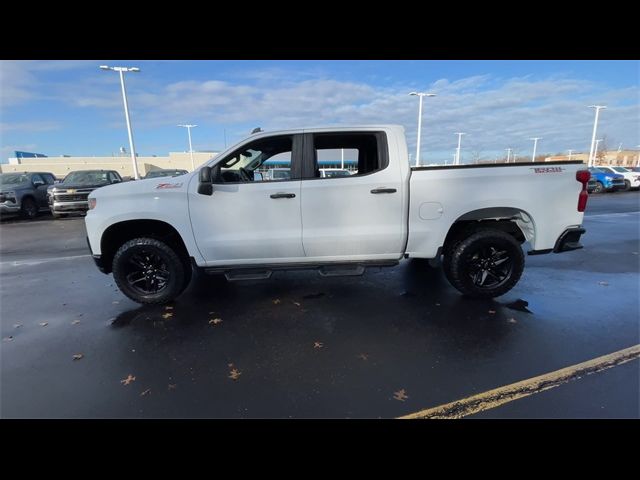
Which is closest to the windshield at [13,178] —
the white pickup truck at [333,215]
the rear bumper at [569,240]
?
the white pickup truck at [333,215]

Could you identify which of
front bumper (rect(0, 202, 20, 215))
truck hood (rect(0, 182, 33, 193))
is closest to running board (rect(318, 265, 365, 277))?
front bumper (rect(0, 202, 20, 215))

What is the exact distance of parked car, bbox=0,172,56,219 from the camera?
12.5m

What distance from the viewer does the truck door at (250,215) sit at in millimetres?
3949

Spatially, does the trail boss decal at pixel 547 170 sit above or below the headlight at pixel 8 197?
above

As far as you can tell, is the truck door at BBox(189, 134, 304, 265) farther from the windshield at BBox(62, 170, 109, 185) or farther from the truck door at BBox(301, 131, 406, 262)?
the windshield at BBox(62, 170, 109, 185)

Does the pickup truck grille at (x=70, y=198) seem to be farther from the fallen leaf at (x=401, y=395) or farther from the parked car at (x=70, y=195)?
the fallen leaf at (x=401, y=395)

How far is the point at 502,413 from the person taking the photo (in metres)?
2.34

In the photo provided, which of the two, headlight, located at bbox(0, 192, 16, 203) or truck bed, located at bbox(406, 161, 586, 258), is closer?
truck bed, located at bbox(406, 161, 586, 258)

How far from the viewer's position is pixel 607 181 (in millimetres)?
21391

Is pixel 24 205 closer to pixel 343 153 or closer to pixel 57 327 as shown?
pixel 57 327

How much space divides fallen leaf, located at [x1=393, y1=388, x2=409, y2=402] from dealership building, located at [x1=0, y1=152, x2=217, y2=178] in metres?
66.4

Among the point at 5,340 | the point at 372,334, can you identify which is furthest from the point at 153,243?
the point at 372,334

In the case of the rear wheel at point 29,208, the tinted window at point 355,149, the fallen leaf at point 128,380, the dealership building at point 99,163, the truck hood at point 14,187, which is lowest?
the fallen leaf at point 128,380

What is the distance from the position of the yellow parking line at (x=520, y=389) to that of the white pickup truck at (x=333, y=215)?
136cm
